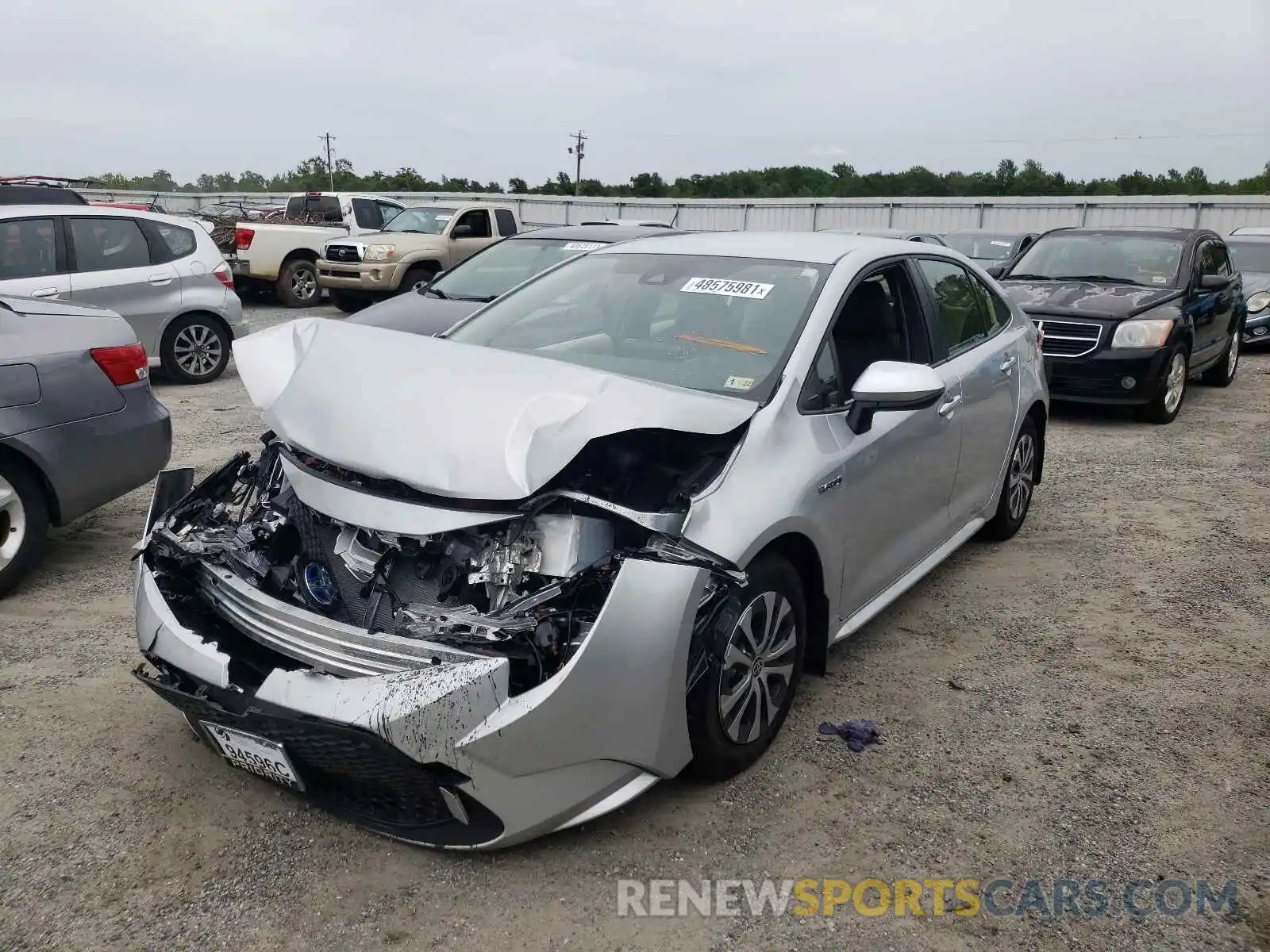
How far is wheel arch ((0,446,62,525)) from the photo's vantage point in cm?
446

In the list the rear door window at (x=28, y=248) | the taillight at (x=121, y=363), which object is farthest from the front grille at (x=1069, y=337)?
the rear door window at (x=28, y=248)

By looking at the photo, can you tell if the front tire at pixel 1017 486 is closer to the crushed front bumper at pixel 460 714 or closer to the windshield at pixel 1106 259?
the crushed front bumper at pixel 460 714

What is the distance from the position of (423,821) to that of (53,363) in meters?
3.19

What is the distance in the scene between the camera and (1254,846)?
2980 millimetres

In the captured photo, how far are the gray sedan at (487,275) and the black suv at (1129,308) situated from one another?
359 centimetres

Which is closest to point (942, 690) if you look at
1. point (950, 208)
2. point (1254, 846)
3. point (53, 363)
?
point (1254, 846)

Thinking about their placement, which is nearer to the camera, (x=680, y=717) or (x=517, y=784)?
(x=517, y=784)

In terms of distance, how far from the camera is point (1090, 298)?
29.6ft

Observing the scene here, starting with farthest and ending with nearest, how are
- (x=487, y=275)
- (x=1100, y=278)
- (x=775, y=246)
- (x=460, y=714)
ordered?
1. (x=1100, y=278)
2. (x=487, y=275)
3. (x=775, y=246)
4. (x=460, y=714)

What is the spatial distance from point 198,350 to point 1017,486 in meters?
7.93

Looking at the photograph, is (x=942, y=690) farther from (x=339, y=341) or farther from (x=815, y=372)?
(x=339, y=341)

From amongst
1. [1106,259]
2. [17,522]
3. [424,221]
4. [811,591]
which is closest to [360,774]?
[811,591]

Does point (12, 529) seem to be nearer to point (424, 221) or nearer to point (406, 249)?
point (406, 249)

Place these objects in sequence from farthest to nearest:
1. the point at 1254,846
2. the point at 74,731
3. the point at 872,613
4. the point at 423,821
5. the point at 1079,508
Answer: the point at 1079,508 < the point at 872,613 < the point at 74,731 < the point at 1254,846 < the point at 423,821
